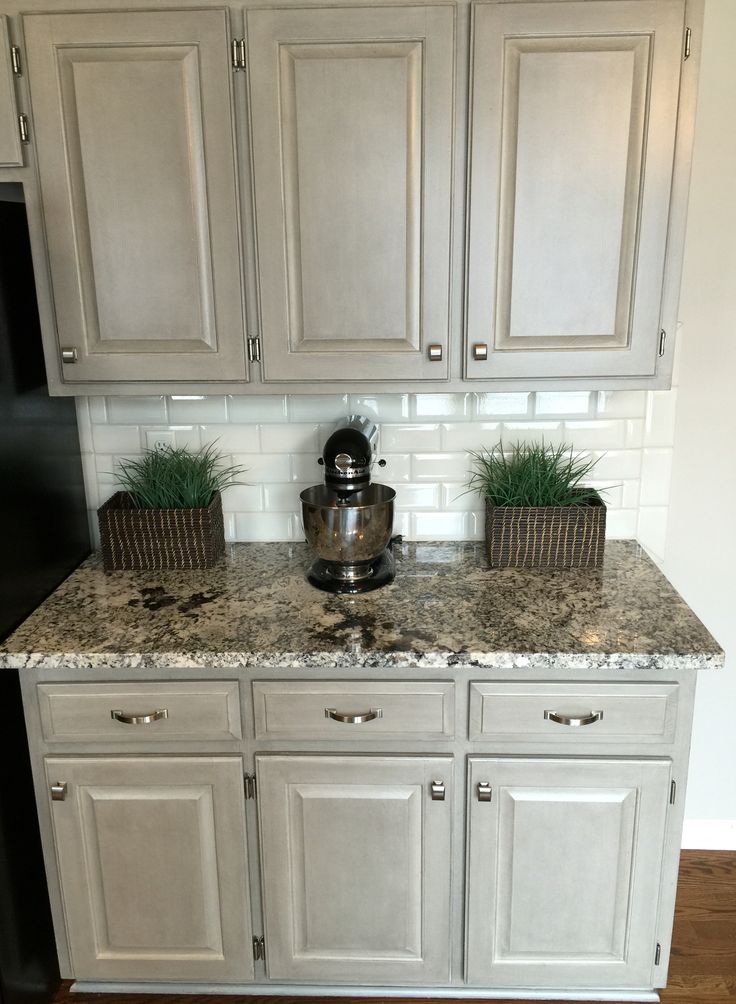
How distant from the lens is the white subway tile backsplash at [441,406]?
2.24m

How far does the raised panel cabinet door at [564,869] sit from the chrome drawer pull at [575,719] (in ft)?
0.30

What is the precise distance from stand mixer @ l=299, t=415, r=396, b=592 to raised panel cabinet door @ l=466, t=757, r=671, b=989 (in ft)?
1.69

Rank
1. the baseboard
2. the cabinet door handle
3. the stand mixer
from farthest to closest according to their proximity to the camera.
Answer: the baseboard → the stand mixer → the cabinet door handle

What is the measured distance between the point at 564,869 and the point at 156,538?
1216 millimetres

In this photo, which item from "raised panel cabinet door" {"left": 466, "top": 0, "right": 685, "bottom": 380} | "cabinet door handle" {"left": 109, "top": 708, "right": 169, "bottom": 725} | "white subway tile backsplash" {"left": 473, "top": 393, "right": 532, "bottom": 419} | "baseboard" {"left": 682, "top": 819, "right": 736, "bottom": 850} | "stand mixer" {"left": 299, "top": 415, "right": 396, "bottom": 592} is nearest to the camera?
"raised panel cabinet door" {"left": 466, "top": 0, "right": 685, "bottom": 380}

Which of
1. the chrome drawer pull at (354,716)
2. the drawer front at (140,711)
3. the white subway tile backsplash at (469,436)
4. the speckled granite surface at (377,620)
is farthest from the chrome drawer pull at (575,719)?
the white subway tile backsplash at (469,436)

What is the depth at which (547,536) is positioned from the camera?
83.2 inches

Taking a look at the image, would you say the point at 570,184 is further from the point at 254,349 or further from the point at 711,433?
the point at 711,433

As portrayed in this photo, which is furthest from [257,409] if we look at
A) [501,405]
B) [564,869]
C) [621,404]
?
[564,869]

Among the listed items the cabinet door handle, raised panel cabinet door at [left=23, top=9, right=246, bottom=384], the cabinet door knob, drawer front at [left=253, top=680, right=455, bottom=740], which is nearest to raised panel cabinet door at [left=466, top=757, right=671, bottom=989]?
the cabinet door knob

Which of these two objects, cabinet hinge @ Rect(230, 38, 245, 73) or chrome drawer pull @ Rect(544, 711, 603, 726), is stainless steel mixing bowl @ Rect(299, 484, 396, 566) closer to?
chrome drawer pull @ Rect(544, 711, 603, 726)

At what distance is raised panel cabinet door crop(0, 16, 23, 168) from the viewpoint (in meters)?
1.73

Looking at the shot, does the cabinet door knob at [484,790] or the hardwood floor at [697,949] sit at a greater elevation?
the cabinet door knob at [484,790]

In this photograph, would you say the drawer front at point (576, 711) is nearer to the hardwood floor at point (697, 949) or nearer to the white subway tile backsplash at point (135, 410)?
the hardwood floor at point (697, 949)
